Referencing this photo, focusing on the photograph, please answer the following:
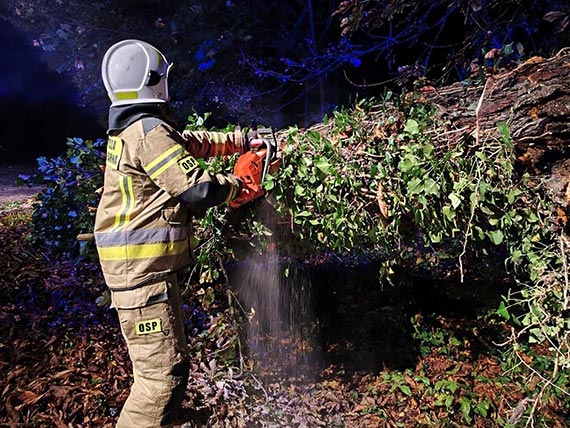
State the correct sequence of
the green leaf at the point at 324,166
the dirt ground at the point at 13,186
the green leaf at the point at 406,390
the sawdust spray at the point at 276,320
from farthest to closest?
the dirt ground at the point at 13,186 < the sawdust spray at the point at 276,320 < the green leaf at the point at 406,390 < the green leaf at the point at 324,166

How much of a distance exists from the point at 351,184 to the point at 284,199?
0.41 metres

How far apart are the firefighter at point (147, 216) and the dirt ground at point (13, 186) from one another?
17.2ft

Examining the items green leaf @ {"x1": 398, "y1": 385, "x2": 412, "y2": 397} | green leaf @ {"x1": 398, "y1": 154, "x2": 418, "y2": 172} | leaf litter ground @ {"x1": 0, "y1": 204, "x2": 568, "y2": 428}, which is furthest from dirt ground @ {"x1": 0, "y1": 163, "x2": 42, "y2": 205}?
green leaf @ {"x1": 398, "y1": 154, "x2": 418, "y2": 172}

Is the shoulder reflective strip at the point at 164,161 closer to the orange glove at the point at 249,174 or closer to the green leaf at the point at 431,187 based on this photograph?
the orange glove at the point at 249,174

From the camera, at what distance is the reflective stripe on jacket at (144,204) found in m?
2.00

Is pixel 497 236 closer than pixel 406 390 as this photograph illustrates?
Yes

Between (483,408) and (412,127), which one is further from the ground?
(412,127)

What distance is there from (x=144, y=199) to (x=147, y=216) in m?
0.09

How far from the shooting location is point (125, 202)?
213 centimetres

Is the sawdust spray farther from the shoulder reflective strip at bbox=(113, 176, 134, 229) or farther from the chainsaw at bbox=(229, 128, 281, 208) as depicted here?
the shoulder reflective strip at bbox=(113, 176, 134, 229)

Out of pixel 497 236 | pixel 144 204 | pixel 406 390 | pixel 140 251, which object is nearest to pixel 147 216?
pixel 144 204

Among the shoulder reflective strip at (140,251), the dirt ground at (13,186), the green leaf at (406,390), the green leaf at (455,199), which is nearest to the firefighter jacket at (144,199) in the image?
the shoulder reflective strip at (140,251)

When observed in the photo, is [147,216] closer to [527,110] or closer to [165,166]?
[165,166]

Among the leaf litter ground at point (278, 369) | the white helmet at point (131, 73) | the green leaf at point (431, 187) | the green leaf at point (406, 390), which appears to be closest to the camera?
the green leaf at point (431, 187)
